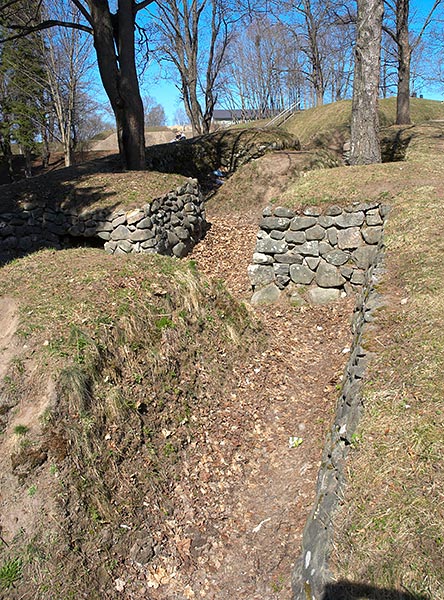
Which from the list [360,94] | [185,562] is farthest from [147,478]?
[360,94]

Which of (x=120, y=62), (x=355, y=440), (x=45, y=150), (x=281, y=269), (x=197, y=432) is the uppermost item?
(x=120, y=62)

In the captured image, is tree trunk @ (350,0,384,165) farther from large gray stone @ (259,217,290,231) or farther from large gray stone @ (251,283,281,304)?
large gray stone @ (251,283,281,304)

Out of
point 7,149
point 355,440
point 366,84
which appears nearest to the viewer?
point 355,440

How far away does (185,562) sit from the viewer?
3168mm

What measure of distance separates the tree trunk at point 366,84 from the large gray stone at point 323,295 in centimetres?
398

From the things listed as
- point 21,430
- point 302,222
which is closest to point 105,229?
point 302,222

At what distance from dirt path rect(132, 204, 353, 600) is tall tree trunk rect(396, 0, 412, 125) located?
1507 centimetres

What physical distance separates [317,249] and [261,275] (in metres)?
1.03

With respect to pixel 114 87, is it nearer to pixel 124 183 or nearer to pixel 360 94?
pixel 124 183

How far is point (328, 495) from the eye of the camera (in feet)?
9.14

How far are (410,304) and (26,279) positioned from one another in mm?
4267

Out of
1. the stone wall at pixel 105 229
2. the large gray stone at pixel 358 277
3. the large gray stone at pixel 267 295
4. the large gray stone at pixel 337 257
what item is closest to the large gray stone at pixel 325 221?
the large gray stone at pixel 337 257

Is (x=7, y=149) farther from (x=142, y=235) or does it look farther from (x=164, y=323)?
(x=164, y=323)

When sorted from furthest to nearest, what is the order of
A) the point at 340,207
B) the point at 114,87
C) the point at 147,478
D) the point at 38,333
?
the point at 114,87 < the point at 340,207 < the point at 38,333 < the point at 147,478
